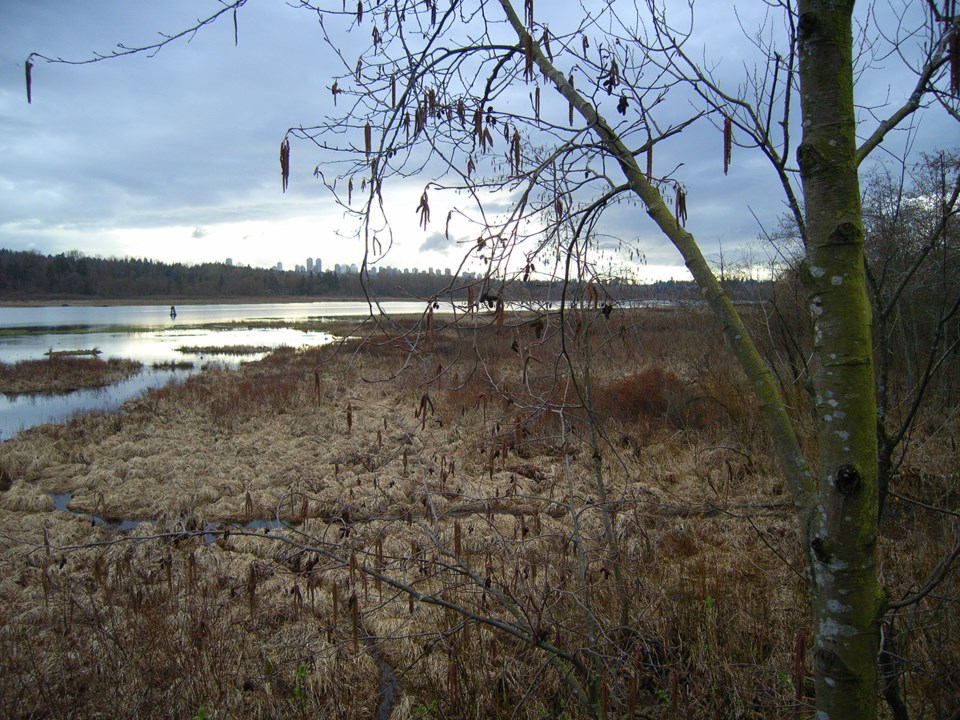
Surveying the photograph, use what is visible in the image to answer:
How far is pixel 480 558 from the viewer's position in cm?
562

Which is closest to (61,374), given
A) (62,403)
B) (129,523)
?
(62,403)

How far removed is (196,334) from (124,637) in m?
42.7

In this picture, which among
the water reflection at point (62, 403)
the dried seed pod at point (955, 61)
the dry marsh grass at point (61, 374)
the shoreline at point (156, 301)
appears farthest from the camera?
the shoreline at point (156, 301)

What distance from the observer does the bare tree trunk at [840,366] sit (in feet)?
4.85

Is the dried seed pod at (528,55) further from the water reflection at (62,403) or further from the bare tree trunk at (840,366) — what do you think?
the water reflection at (62,403)

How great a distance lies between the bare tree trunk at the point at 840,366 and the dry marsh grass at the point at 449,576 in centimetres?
80

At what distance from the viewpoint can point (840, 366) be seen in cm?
149

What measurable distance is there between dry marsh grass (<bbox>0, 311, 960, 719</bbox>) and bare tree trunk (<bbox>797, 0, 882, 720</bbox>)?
31.6 inches

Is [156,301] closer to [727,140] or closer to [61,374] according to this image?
[61,374]

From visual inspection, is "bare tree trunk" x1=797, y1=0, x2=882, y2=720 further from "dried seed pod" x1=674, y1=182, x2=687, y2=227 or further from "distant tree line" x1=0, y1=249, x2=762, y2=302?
"distant tree line" x1=0, y1=249, x2=762, y2=302

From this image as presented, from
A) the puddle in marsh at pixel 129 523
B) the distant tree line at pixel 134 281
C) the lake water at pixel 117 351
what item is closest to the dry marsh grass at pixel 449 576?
the puddle in marsh at pixel 129 523

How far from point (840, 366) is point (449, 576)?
3.91m

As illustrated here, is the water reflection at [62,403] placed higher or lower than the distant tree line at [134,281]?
lower

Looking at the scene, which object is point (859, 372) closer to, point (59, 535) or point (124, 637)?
point (124, 637)
